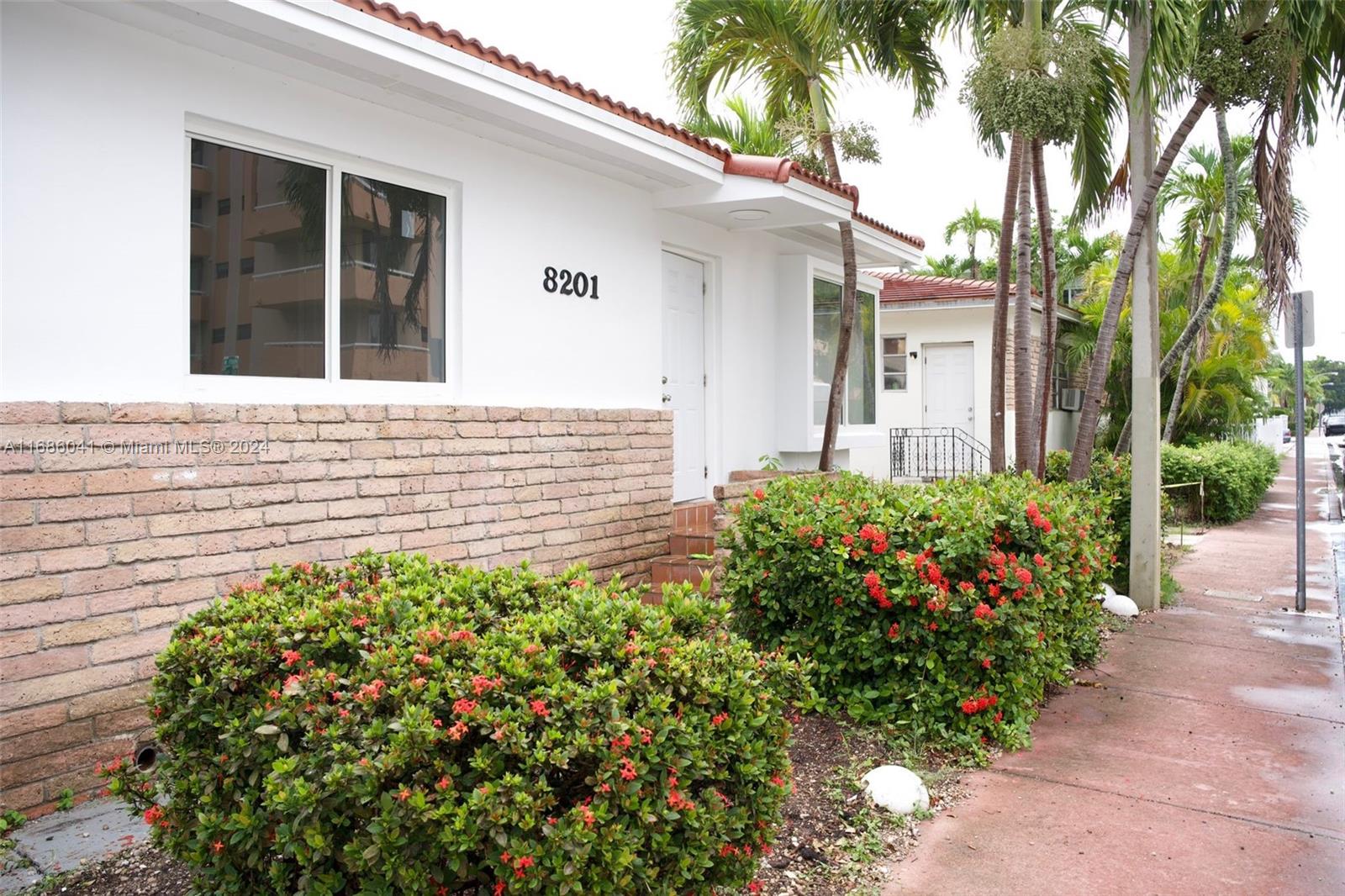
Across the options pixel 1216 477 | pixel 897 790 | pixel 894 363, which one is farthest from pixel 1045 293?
pixel 894 363

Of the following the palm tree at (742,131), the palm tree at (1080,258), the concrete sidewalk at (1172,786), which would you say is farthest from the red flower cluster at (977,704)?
the palm tree at (1080,258)

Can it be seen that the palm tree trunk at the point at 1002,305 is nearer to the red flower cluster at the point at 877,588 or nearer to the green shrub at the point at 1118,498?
the green shrub at the point at 1118,498

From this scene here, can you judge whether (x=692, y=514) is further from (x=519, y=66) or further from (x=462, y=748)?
(x=462, y=748)

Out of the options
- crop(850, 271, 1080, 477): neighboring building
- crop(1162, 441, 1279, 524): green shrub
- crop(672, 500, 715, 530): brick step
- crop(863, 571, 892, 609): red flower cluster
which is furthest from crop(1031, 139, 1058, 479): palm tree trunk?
crop(850, 271, 1080, 477): neighboring building

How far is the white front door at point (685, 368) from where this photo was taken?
8.27 meters

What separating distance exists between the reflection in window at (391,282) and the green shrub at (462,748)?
2.57 metres

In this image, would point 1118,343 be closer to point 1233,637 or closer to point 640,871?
point 1233,637

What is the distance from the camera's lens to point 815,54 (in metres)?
9.27

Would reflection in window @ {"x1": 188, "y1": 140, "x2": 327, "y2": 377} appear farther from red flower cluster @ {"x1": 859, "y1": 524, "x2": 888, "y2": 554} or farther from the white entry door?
the white entry door

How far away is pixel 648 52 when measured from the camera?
10.4 m

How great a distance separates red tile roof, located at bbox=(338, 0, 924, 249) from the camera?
187 inches

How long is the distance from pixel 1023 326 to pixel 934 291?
10.3 m

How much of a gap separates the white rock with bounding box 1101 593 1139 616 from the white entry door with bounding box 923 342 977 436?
1025cm

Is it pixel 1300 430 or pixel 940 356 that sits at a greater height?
pixel 940 356
